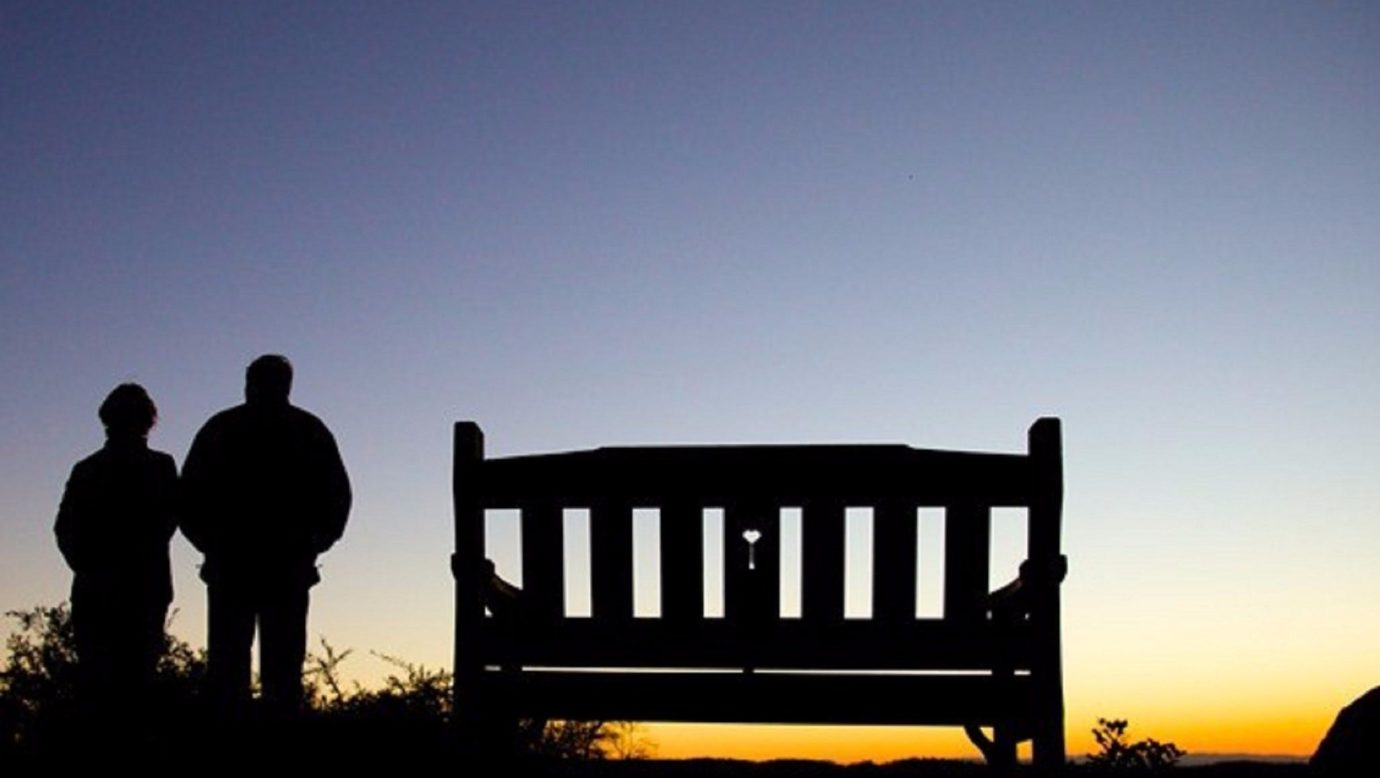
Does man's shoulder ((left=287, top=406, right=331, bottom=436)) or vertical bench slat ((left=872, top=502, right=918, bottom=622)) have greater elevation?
man's shoulder ((left=287, top=406, right=331, bottom=436))

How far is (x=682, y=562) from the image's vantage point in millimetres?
6273

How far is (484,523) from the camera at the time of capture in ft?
21.2

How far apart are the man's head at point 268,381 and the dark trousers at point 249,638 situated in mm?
854

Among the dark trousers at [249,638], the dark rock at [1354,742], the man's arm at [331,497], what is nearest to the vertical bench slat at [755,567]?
the man's arm at [331,497]

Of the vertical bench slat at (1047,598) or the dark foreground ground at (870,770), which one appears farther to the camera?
the dark foreground ground at (870,770)

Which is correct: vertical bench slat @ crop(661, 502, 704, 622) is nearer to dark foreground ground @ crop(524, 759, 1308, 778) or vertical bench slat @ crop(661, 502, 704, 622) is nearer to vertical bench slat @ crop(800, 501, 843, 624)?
vertical bench slat @ crop(800, 501, 843, 624)

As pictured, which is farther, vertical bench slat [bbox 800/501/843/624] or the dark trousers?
the dark trousers

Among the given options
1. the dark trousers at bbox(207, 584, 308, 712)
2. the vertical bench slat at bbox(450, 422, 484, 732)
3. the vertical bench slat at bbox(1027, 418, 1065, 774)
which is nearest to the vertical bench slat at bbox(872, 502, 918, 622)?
the vertical bench slat at bbox(1027, 418, 1065, 774)

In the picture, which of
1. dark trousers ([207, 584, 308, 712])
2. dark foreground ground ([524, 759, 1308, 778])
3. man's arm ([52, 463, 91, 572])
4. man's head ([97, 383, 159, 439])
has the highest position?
man's head ([97, 383, 159, 439])

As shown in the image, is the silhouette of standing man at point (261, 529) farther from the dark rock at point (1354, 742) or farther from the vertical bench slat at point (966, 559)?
the dark rock at point (1354, 742)

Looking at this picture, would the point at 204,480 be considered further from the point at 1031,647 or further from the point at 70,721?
the point at 1031,647

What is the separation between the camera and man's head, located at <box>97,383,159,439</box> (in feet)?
27.4

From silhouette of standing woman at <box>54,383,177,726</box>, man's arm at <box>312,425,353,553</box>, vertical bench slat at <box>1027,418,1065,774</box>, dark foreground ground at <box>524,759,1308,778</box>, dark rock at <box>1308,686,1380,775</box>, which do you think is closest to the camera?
vertical bench slat at <box>1027,418,1065,774</box>

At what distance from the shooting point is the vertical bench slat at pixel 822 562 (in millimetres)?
6184
